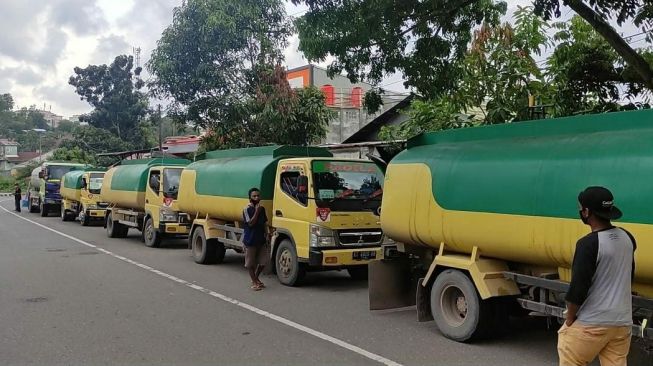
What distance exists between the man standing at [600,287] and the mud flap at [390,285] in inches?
161

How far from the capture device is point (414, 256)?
7.85m

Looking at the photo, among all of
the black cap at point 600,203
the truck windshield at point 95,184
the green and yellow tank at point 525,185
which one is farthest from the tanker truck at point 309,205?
the truck windshield at point 95,184

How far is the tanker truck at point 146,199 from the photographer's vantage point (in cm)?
1537

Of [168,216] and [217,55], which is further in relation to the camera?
[217,55]

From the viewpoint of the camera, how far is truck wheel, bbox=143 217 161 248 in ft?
51.9

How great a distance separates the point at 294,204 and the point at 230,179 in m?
2.27

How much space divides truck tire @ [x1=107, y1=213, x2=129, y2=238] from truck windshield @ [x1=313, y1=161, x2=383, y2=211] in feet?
36.5

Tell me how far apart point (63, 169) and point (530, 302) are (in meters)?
28.7

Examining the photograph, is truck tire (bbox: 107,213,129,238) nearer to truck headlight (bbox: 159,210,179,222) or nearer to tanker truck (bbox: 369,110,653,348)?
truck headlight (bbox: 159,210,179,222)

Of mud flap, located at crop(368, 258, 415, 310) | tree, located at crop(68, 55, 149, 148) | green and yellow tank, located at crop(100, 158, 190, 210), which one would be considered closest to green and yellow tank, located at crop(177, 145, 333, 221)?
mud flap, located at crop(368, 258, 415, 310)

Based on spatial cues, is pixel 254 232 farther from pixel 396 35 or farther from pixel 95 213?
pixel 95 213

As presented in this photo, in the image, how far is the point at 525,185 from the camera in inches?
218

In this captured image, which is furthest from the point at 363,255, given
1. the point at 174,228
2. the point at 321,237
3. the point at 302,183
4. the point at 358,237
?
the point at 174,228

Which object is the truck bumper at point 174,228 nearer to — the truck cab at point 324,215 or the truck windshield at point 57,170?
the truck cab at point 324,215
